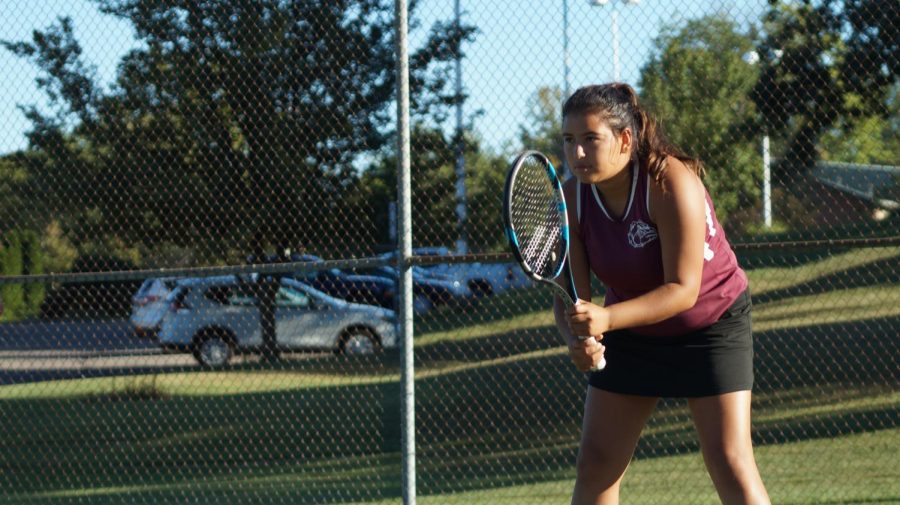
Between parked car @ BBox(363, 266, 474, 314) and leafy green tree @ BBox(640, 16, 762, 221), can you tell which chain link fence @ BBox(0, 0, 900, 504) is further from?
parked car @ BBox(363, 266, 474, 314)

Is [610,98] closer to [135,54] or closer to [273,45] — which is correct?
[273,45]

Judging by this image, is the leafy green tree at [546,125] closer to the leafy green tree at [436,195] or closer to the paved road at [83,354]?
the leafy green tree at [436,195]

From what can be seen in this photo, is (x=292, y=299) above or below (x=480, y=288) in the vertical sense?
above

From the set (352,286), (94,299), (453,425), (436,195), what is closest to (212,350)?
(94,299)

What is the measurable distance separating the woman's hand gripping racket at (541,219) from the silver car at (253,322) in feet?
16.3

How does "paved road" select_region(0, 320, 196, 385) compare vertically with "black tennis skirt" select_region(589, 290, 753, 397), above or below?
below

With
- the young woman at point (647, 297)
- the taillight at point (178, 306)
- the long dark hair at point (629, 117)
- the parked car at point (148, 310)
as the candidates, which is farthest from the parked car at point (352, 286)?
the long dark hair at point (629, 117)

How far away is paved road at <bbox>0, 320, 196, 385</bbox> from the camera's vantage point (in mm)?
9188

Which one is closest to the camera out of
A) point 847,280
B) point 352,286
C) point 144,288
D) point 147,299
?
point 147,299

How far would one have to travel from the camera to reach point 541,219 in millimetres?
3672

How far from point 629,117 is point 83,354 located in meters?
7.29

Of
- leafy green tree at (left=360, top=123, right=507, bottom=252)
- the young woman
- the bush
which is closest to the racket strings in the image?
the young woman

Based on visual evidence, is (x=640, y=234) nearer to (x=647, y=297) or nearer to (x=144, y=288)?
(x=647, y=297)

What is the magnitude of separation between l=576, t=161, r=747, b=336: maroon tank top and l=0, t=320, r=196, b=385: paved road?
20.4 ft
